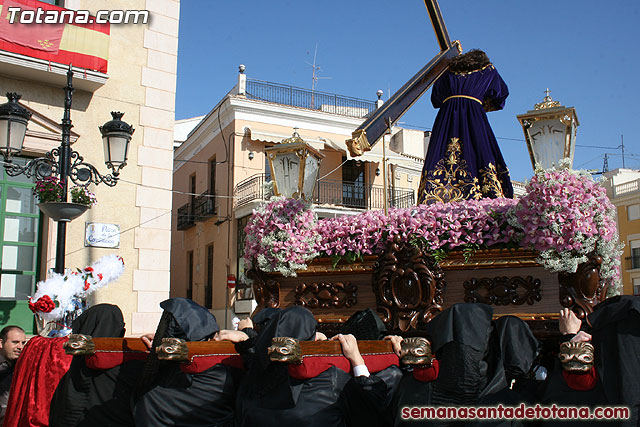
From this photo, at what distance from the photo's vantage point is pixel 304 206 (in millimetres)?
5355

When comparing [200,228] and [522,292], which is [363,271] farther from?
[200,228]

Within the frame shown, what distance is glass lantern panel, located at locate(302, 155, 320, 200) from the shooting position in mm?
5582

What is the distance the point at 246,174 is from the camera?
2033cm

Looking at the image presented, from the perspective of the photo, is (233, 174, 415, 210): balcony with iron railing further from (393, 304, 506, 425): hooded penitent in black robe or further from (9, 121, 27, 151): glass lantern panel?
(393, 304, 506, 425): hooded penitent in black robe

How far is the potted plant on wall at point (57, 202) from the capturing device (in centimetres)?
612

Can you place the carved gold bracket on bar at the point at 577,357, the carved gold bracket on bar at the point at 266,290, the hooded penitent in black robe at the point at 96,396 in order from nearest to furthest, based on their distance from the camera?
the carved gold bracket on bar at the point at 577,357 → the hooded penitent in black robe at the point at 96,396 → the carved gold bracket on bar at the point at 266,290

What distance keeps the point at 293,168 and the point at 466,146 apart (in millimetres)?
1700

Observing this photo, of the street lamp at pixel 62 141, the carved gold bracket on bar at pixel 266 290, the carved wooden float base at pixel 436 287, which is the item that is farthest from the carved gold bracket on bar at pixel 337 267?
the street lamp at pixel 62 141

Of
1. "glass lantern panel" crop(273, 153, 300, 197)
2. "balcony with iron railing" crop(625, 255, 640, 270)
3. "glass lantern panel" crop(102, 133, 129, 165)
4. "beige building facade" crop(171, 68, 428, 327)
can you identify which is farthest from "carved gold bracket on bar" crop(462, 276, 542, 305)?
"balcony with iron railing" crop(625, 255, 640, 270)

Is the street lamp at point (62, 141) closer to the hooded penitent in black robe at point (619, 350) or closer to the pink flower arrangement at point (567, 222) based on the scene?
the pink flower arrangement at point (567, 222)

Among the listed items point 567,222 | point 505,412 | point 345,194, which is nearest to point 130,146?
point 567,222

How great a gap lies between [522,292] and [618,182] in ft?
118

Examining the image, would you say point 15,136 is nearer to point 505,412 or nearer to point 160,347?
point 160,347

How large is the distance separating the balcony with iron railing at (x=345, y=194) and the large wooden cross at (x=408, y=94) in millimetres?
12640
